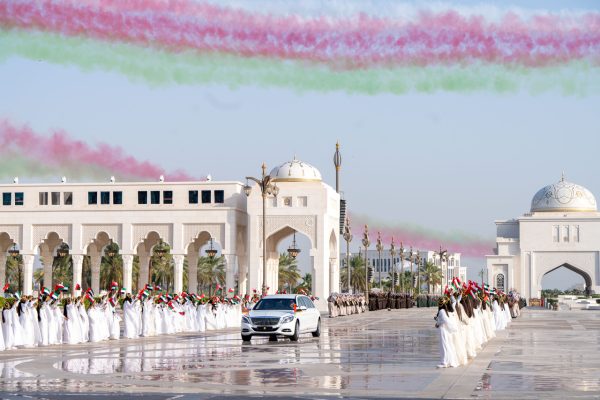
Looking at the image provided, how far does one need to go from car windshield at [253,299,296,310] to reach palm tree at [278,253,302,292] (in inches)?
3160

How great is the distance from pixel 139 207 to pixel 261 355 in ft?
166

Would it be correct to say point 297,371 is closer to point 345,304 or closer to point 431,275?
point 345,304

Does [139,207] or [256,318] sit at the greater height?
[139,207]

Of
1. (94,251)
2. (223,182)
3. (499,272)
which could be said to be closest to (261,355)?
(223,182)

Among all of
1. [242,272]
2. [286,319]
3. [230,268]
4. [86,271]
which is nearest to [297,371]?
[286,319]

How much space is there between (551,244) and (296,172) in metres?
39.2

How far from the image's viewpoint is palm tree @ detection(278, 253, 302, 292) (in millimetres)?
113806

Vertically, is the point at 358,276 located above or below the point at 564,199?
below

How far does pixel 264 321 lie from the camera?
1212 inches

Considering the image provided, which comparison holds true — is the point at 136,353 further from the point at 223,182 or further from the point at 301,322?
the point at 223,182

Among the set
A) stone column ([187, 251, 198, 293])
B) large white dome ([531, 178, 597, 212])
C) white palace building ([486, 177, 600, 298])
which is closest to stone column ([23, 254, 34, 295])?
stone column ([187, 251, 198, 293])

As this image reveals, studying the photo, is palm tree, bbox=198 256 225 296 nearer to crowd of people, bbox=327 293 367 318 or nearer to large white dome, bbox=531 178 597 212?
large white dome, bbox=531 178 597 212

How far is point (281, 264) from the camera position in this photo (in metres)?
114

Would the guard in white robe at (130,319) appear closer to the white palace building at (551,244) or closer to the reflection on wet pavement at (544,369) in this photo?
→ the reflection on wet pavement at (544,369)
